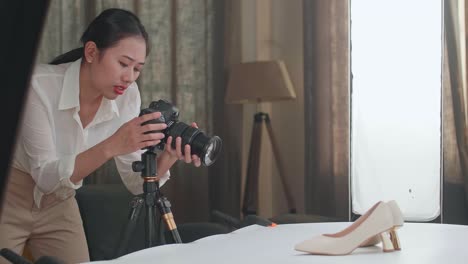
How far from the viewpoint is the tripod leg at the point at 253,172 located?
287 centimetres

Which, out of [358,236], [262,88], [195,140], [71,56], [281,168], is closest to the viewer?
[358,236]

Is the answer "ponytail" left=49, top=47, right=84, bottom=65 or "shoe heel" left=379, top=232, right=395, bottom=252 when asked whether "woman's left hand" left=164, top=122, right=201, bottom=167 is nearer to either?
"ponytail" left=49, top=47, right=84, bottom=65

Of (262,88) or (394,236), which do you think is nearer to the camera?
(394,236)

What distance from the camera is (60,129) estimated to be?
1.44m

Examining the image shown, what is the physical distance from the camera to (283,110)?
9.60 ft

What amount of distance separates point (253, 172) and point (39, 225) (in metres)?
1.63

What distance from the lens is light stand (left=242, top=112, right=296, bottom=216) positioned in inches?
113

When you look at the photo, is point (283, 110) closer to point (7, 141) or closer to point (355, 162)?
point (355, 162)

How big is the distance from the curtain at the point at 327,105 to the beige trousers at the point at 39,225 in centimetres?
159

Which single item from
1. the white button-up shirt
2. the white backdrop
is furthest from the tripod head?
the white backdrop

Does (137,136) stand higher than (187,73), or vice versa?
(187,73)

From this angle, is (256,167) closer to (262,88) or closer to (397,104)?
(262,88)

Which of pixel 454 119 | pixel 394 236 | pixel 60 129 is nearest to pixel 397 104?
pixel 454 119

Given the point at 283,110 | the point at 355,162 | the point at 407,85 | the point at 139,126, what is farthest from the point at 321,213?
the point at 139,126
